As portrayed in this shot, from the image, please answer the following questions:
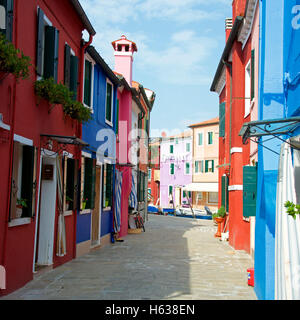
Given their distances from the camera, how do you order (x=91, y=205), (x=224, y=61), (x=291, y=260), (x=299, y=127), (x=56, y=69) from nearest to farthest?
(x=291, y=260)
(x=299, y=127)
(x=56, y=69)
(x=91, y=205)
(x=224, y=61)

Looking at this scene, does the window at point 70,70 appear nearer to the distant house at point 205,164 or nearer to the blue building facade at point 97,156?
the blue building facade at point 97,156

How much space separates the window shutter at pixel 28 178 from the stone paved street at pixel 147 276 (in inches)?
54.3

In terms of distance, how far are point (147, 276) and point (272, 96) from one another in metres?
4.47

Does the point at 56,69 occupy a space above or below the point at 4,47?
above

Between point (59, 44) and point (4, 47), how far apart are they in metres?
4.06

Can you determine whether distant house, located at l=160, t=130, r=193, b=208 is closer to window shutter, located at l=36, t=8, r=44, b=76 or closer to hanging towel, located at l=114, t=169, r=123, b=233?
hanging towel, located at l=114, t=169, r=123, b=233

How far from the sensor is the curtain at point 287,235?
4520 millimetres

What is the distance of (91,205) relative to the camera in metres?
12.1

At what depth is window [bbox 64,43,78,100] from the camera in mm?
9820

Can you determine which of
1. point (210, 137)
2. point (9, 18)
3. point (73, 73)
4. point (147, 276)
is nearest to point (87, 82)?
point (73, 73)

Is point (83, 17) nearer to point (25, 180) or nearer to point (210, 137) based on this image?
point (25, 180)

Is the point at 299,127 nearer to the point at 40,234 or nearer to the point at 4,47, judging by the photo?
the point at 4,47

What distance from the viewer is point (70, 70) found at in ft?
33.5
